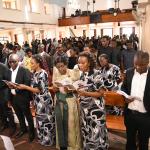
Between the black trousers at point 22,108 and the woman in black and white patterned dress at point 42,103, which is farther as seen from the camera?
the black trousers at point 22,108

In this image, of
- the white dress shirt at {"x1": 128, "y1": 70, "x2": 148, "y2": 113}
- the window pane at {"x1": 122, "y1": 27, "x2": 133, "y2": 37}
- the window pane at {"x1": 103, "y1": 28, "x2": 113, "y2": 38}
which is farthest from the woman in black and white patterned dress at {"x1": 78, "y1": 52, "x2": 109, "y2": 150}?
the window pane at {"x1": 103, "y1": 28, "x2": 113, "y2": 38}

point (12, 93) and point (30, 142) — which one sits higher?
point (12, 93)

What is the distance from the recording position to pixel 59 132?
4008 mm

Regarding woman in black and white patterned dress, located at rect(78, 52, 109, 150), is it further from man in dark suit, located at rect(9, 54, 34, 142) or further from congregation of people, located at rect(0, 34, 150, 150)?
man in dark suit, located at rect(9, 54, 34, 142)

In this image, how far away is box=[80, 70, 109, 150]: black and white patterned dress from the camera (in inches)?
136

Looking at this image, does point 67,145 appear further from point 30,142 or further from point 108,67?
point 108,67

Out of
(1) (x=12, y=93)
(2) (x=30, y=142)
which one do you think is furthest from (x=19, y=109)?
(2) (x=30, y=142)

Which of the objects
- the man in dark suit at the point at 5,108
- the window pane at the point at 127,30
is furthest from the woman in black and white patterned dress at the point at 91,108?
the window pane at the point at 127,30

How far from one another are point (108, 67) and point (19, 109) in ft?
5.85

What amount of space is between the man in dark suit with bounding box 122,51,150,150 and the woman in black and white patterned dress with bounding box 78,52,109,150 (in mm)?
394

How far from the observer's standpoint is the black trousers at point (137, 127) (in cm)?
310

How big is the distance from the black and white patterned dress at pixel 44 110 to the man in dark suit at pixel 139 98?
55.9 inches

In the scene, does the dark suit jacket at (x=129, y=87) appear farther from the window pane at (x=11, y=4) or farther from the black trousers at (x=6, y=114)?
the window pane at (x=11, y=4)

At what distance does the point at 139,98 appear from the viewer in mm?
3041
